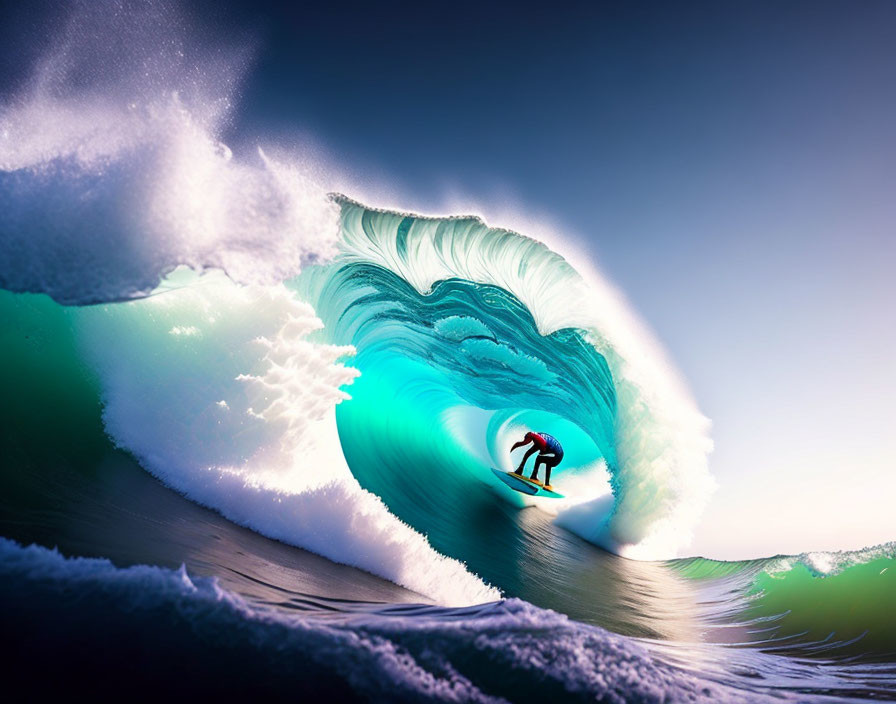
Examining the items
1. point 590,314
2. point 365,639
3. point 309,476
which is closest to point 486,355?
point 590,314

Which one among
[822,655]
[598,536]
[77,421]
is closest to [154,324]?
[77,421]

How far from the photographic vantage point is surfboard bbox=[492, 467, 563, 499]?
7.62 meters

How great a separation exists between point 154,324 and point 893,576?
7.24 meters

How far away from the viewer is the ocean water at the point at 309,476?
1.76 m

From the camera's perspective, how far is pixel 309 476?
4.09 metres

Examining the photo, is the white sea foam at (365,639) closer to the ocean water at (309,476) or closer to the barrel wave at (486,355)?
the ocean water at (309,476)

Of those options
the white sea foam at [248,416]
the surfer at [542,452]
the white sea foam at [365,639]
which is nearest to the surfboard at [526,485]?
the surfer at [542,452]

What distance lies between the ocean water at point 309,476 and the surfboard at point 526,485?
44cm

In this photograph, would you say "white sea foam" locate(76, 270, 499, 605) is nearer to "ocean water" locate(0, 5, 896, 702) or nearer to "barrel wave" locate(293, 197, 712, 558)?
"ocean water" locate(0, 5, 896, 702)

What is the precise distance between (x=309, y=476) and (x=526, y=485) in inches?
183

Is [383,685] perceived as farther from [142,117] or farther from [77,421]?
[142,117]

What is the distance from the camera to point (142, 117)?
12.6 ft

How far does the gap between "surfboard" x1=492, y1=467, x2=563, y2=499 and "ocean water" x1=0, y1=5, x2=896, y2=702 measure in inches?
17.3

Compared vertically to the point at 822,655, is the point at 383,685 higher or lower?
lower
